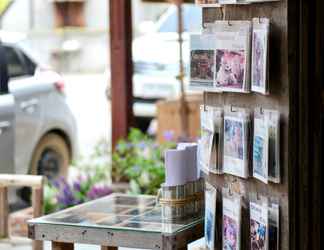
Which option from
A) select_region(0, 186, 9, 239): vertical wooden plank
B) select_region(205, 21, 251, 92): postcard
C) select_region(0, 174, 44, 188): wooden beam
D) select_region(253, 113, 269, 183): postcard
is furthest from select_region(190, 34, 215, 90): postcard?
select_region(0, 186, 9, 239): vertical wooden plank

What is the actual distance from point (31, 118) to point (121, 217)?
387cm

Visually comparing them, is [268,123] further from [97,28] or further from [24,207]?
[97,28]

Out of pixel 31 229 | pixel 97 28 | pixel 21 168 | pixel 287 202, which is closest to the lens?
pixel 287 202

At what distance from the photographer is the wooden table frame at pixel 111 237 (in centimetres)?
382

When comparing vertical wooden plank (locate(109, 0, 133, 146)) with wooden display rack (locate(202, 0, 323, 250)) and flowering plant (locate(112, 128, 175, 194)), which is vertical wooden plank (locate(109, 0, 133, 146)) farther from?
wooden display rack (locate(202, 0, 323, 250))

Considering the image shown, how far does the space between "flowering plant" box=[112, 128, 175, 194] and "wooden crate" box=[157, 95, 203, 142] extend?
106cm

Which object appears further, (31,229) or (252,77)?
(31,229)

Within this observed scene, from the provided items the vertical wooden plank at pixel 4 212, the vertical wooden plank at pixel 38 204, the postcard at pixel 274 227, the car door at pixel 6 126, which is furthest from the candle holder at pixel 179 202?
the car door at pixel 6 126

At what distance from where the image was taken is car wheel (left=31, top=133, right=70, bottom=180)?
8219 mm

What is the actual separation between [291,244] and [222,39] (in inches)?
38.4

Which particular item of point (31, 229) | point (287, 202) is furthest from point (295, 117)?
point (31, 229)

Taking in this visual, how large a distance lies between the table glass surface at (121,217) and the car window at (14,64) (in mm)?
3606

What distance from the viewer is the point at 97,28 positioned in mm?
20906

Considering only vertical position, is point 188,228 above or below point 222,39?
below
